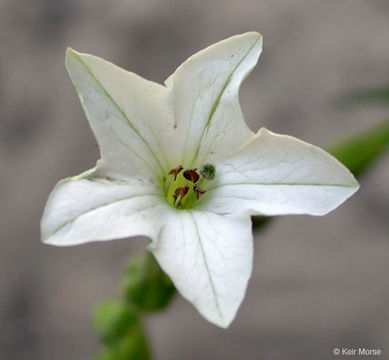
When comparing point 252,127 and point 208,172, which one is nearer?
point 208,172

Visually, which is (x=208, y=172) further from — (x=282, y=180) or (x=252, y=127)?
(x=252, y=127)

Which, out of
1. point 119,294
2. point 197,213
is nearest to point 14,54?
point 119,294

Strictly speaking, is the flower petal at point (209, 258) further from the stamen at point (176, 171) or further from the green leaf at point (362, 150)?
the green leaf at point (362, 150)

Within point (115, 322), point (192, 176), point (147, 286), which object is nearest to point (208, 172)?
point (192, 176)

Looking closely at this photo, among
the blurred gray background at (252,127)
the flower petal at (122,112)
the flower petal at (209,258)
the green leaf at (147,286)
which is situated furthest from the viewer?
the blurred gray background at (252,127)

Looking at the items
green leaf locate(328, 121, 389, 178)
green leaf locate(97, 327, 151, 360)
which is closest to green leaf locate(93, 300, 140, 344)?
green leaf locate(97, 327, 151, 360)

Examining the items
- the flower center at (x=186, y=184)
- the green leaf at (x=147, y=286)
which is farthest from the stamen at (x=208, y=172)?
the green leaf at (x=147, y=286)
